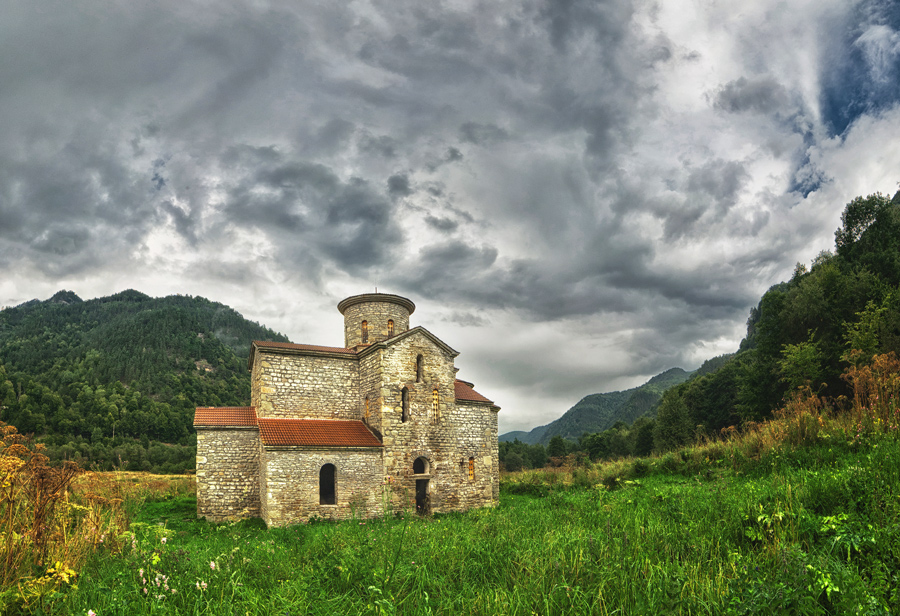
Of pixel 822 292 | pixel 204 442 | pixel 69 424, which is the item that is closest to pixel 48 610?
pixel 204 442

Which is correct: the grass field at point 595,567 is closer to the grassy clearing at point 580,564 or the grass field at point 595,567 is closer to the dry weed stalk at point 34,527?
the grassy clearing at point 580,564

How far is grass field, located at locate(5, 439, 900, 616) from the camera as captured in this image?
13.8 feet

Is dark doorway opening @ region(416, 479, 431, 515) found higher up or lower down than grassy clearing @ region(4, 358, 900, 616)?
lower down

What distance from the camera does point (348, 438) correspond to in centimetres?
2009

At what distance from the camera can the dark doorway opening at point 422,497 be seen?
21.3 m

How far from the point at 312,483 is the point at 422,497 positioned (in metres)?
5.64

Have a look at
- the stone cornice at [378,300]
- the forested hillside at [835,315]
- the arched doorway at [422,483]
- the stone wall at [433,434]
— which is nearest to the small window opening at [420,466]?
the arched doorway at [422,483]

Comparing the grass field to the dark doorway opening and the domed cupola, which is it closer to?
the dark doorway opening

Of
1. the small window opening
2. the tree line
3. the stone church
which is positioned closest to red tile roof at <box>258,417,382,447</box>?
the stone church

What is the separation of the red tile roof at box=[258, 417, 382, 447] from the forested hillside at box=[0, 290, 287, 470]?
21146 millimetres

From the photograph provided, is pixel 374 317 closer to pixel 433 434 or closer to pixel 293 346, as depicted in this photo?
pixel 293 346

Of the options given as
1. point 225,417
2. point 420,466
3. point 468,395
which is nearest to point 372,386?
point 420,466

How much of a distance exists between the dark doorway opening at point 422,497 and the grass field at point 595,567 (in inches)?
556

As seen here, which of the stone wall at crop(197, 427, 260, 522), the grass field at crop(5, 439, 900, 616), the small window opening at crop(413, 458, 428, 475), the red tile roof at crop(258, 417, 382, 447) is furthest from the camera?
the small window opening at crop(413, 458, 428, 475)
